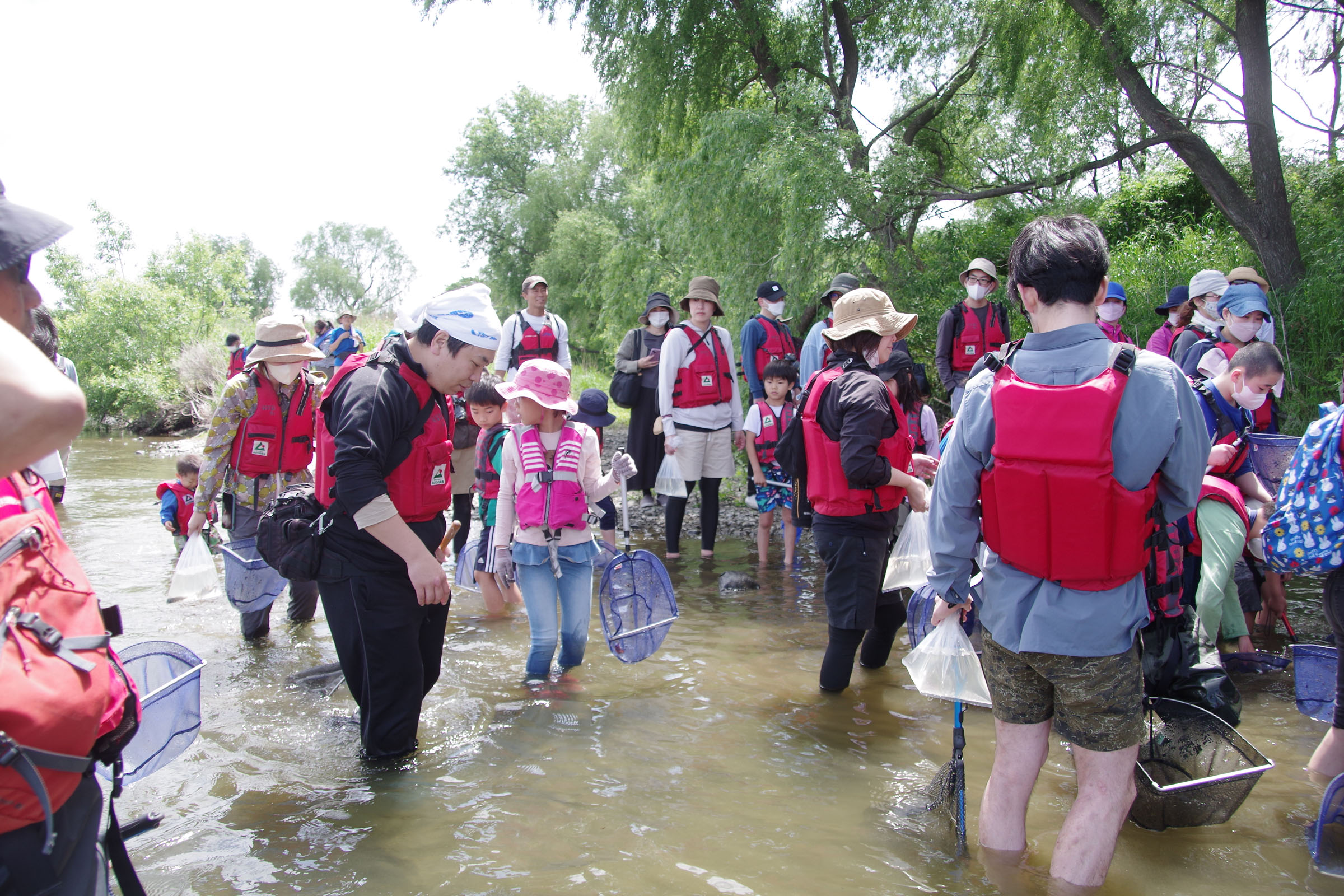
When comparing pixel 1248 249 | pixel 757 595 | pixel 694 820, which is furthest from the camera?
pixel 1248 249

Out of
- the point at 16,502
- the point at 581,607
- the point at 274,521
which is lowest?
the point at 581,607

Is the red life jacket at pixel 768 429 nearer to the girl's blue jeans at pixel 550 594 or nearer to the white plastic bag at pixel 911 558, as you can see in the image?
the girl's blue jeans at pixel 550 594

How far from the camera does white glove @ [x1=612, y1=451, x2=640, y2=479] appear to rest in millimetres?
4893

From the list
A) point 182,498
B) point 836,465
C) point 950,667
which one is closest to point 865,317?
point 836,465

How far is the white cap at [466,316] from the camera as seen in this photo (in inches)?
139

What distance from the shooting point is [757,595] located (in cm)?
711

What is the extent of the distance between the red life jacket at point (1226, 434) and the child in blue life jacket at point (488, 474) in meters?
4.28

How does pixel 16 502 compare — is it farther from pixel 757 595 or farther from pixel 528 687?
pixel 757 595

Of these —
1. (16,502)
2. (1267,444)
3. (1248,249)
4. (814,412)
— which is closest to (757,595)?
(814,412)

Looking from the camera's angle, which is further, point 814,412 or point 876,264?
point 876,264

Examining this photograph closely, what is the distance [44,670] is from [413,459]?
81.4 inches

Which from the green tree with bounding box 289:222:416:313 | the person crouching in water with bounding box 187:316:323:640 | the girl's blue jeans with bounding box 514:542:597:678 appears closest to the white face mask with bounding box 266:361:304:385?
the person crouching in water with bounding box 187:316:323:640

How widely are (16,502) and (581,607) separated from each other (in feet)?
11.2

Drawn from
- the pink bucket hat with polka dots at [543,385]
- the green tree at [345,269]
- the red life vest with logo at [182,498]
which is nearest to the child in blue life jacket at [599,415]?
the pink bucket hat with polka dots at [543,385]
